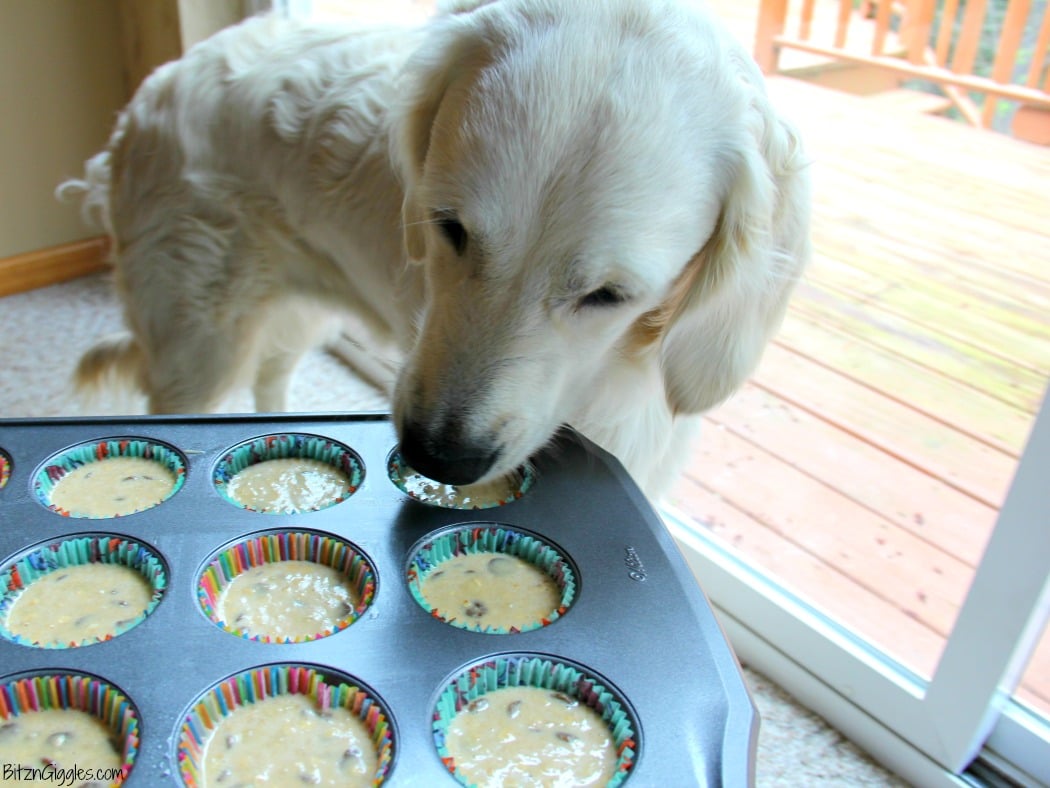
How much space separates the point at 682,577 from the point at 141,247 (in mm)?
1135

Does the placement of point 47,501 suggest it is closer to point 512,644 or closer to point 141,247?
point 512,644

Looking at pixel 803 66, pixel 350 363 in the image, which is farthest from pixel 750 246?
pixel 350 363

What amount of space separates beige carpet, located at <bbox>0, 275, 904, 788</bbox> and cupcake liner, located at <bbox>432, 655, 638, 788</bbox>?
0.89 m

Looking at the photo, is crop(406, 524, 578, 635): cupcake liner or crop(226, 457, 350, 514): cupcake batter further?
crop(226, 457, 350, 514): cupcake batter

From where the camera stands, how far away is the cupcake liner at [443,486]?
0.94 metres

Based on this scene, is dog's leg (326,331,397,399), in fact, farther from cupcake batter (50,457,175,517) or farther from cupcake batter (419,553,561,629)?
cupcake batter (419,553,561,629)

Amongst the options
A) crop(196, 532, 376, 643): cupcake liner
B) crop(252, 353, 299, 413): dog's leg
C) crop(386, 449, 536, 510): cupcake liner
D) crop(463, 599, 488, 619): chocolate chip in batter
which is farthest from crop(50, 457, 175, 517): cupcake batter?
crop(252, 353, 299, 413): dog's leg

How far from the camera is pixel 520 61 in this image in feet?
3.00

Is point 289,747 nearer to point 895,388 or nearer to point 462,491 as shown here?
point 462,491

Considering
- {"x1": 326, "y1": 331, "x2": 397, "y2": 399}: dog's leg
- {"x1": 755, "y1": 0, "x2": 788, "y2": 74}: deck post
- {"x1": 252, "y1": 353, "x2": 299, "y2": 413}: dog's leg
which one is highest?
{"x1": 755, "y1": 0, "x2": 788, "y2": 74}: deck post

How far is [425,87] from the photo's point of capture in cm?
108

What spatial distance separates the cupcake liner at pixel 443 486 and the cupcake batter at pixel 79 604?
26cm

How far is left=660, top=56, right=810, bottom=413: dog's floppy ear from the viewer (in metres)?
0.98

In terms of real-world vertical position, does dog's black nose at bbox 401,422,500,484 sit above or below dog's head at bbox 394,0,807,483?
below
